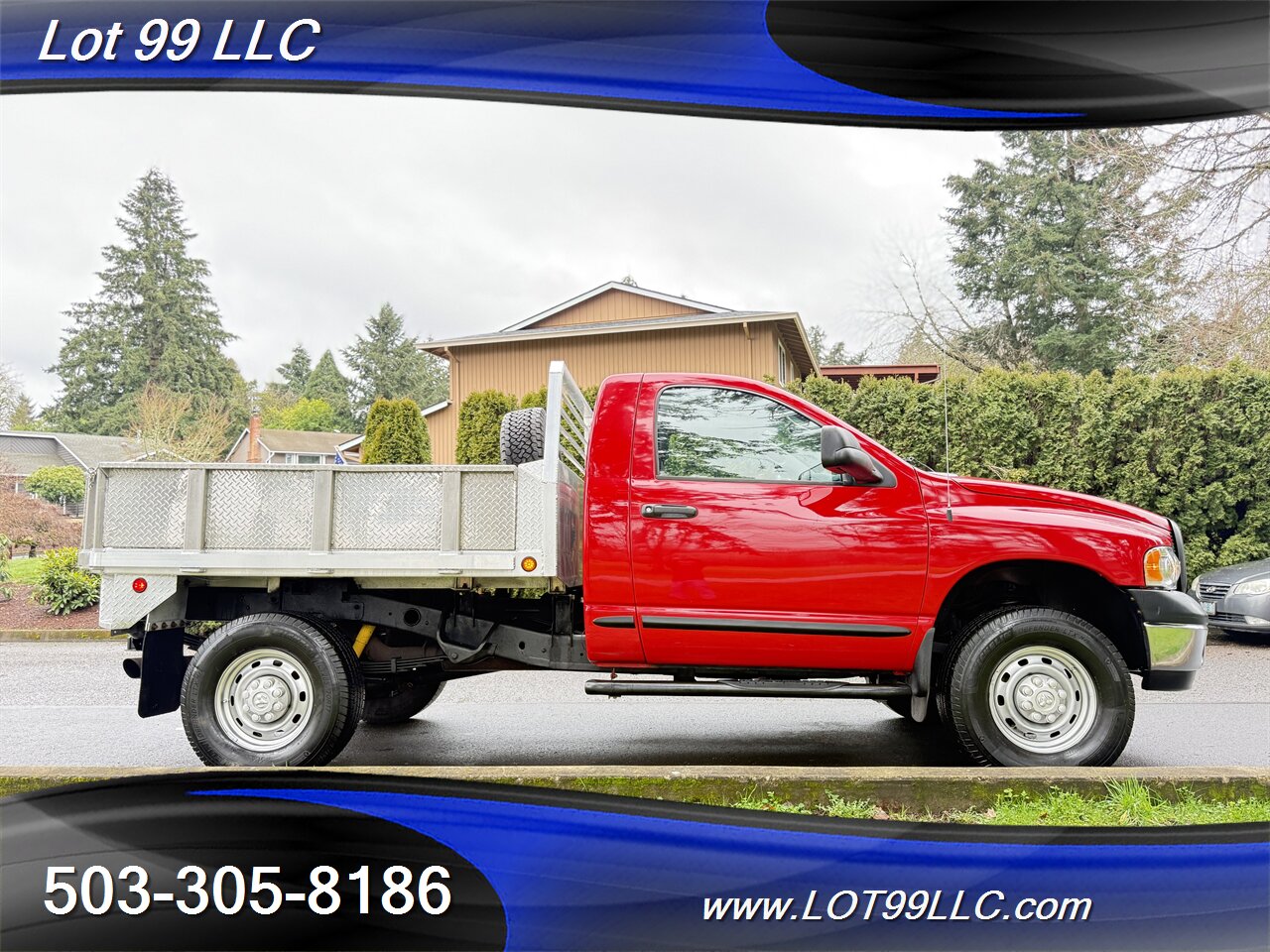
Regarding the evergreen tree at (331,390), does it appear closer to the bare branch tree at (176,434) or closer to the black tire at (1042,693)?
the bare branch tree at (176,434)

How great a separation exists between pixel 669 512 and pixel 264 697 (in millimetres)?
2345

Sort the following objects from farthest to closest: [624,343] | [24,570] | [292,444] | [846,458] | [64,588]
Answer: [292,444], [624,343], [24,570], [64,588], [846,458]

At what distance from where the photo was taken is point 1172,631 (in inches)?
189

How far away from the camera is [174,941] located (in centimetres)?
318

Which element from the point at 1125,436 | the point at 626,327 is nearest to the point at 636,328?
the point at 626,327

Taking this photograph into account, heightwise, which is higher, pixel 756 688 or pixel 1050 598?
pixel 1050 598

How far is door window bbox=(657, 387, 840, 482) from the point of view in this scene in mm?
4945

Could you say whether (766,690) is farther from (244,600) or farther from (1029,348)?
(1029,348)

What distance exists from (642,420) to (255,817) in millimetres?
2644

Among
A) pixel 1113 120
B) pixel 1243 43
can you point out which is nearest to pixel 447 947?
pixel 1113 120

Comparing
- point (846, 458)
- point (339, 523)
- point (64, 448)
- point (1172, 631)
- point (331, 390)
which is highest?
point (331, 390)

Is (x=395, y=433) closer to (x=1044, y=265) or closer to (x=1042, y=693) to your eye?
(x=1042, y=693)

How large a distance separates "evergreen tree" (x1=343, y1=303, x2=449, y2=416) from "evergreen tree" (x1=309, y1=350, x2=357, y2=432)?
30.5 inches

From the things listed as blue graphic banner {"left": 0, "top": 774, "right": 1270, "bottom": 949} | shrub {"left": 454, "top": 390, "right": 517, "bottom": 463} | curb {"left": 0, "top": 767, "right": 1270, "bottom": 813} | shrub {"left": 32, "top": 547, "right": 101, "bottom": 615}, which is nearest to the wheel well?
curb {"left": 0, "top": 767, "right": 1270, "bottom": 813}
